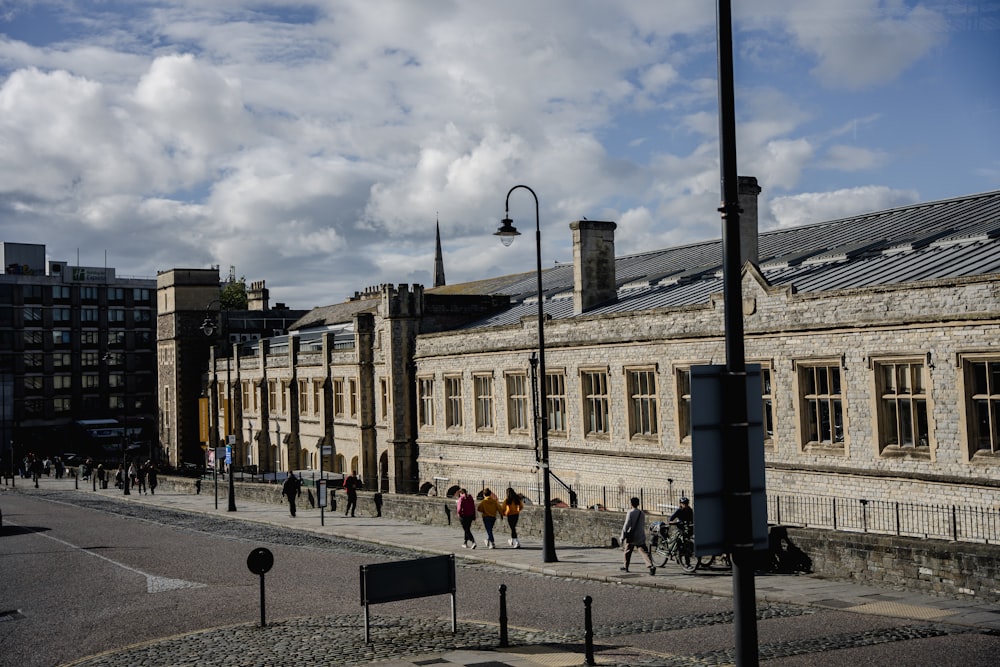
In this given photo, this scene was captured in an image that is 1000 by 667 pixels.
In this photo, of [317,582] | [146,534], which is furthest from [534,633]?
[146,534]

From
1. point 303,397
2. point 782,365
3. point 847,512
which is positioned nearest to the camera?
point 847,512

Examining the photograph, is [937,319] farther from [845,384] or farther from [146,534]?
[146,534]

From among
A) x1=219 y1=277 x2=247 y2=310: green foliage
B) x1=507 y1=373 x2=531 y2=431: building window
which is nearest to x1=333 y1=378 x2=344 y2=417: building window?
x1=507 y1=373 x2=531 y2=431: building window

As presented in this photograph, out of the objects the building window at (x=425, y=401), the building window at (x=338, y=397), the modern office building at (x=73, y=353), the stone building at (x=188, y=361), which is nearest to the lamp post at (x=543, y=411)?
the building window at (x=425, y=401)

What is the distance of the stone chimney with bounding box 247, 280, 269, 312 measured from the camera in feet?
317

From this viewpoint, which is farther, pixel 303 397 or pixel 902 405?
pixel 303 397

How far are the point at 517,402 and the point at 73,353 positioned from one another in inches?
3001

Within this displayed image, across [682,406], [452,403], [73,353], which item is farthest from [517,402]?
[73,353]

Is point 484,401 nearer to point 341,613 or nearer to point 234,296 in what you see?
point 341,613

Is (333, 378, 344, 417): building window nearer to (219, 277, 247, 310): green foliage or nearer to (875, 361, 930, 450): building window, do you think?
(875, 361, 930, 450): building window

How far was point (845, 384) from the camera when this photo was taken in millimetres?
24469

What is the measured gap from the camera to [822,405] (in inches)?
1008

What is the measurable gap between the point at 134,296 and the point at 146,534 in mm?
79421

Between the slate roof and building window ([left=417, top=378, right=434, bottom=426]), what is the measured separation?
368 centimetres
